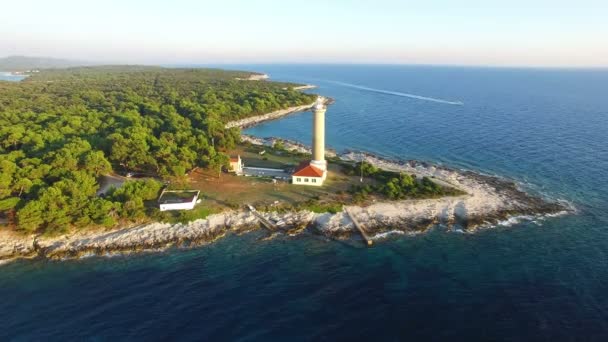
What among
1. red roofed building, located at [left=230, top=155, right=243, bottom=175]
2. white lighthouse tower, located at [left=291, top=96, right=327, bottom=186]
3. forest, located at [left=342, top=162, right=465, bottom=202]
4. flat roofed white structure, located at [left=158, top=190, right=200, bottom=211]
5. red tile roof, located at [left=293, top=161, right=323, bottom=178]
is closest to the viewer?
flat roofed white structure, located at [left=158, top=190, right=200, bottom=211]

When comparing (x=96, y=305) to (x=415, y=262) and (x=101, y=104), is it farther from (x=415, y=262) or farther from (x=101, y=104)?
(x=101, y=104)

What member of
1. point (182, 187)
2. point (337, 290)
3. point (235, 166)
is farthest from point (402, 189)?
point (182, 187)

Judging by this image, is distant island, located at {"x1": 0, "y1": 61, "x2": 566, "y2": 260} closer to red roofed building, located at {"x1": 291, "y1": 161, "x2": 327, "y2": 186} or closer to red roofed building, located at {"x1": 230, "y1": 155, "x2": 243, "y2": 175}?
red roofed building, located at {"x1": 230, "y1": 155, "x2": 243, "y2": 175}

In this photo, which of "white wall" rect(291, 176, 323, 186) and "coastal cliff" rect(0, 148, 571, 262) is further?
"white wall" rect(291, 176, 323, 186)

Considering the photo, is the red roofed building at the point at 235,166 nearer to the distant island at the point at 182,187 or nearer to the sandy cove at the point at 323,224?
the distant island at the point at 182,187

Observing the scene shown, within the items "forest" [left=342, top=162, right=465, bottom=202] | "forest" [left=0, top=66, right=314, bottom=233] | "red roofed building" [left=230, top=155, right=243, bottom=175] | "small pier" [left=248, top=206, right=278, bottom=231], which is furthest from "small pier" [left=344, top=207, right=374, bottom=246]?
"forest" [left=0, top=66, right=314, bottom=233]

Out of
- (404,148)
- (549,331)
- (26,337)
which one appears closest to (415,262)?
(549,331)
